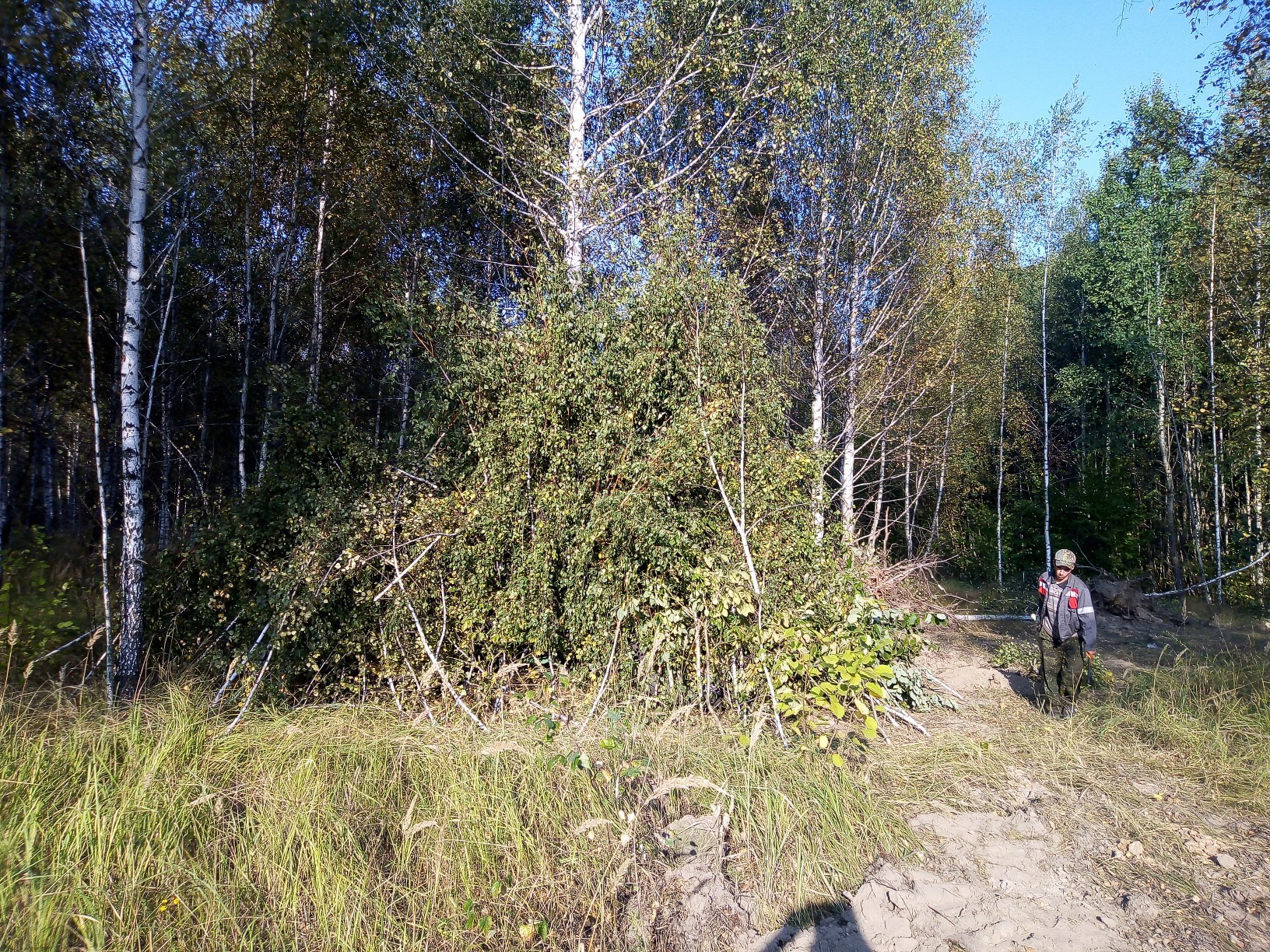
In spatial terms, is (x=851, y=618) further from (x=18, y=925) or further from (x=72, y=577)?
(x=72, y=577)

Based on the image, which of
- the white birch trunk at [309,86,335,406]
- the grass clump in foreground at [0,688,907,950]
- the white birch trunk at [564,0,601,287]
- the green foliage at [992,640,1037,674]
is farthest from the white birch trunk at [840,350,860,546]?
the white birch trunk at [309,86,335,406]

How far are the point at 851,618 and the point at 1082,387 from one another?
2148cm

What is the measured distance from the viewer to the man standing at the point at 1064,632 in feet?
21.1

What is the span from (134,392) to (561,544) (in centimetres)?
354

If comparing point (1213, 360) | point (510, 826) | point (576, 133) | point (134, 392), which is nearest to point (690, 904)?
point (510, 826)

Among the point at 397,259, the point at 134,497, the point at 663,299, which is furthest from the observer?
the point at 397,259

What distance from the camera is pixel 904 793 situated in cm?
439

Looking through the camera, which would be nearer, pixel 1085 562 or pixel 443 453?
pixel 443 453

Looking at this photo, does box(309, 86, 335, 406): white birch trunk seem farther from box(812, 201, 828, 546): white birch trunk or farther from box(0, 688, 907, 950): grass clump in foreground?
box(0, 688, 907, 950): grass clump in foreground

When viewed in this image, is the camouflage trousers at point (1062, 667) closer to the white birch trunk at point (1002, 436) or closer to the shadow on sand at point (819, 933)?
the shadow on sand at point (819, 933)

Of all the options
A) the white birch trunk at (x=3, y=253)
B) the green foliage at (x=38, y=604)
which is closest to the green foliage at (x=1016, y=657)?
the green foliage at (x=38, y=604)

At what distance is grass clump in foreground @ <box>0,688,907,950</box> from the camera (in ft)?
9.78

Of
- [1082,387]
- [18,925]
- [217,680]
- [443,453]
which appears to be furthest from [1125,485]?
[18,925]

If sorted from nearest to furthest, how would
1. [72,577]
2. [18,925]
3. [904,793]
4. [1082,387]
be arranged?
1. [18,925]
2. [904,793]
3. [72,577]
4. [1082,387]
